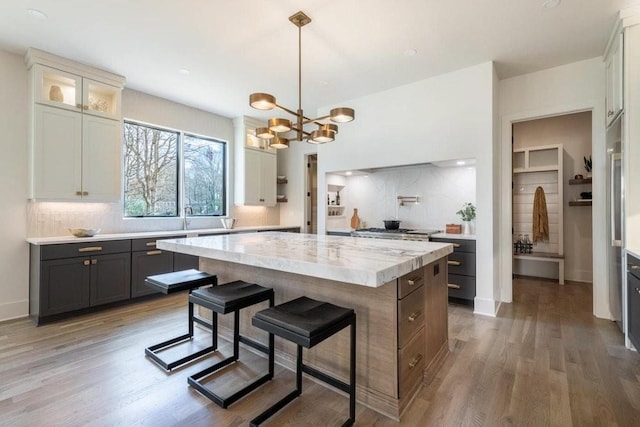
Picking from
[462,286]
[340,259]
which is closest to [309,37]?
[340,259]

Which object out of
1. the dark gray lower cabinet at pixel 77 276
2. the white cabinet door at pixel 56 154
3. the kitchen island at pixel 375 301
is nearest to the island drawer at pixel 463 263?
the kitchen island at pixel 375 301

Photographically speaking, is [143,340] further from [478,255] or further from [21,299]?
[478,255]

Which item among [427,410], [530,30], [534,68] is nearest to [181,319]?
[427,410]

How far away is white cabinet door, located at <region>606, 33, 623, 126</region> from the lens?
8.87 ft

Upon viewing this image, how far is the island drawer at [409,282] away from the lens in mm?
1751

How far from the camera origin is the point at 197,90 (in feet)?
14.0

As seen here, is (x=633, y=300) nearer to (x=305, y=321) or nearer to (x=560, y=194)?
(x=305, y=321)

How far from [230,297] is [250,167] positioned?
3.87 metres

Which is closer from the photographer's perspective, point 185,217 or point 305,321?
point 305,321

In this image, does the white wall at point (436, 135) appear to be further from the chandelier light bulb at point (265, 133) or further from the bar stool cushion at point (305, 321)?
the bar stool cushion at point (305, 321)

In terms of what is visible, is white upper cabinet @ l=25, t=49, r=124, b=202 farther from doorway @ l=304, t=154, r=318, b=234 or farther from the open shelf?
the open shelf

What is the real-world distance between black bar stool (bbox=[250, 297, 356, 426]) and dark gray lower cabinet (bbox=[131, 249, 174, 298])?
2.79 metres

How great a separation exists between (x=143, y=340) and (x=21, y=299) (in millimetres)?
1780

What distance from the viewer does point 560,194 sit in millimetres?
4840
